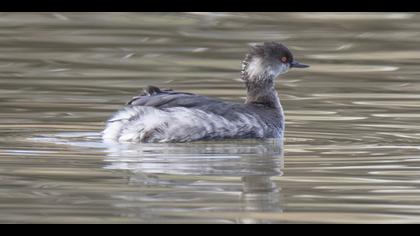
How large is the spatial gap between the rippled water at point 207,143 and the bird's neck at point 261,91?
1.00 ft

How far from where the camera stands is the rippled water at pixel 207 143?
8.38m

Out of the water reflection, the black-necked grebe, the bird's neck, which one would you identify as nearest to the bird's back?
the black-necked grebe

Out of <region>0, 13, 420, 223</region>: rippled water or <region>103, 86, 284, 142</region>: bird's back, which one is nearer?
<region>0, 13, 420, 223</region>: rippled water

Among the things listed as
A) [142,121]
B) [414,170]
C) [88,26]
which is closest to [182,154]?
[142,121]

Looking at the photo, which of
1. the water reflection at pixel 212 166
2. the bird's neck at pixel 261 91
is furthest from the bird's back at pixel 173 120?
the bird's neck at pixel 261 91

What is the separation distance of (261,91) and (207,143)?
Result: 4.24ft

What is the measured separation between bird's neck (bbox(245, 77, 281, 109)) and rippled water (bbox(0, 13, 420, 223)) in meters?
0.31

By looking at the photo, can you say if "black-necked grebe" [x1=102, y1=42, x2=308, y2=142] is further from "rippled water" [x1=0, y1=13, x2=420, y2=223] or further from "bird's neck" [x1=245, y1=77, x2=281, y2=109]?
"bird's neck" [x1=245, y1=77, x2=281, y2=109]

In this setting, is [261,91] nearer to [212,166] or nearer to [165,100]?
[165,100]

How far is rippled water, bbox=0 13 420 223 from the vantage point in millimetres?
8375

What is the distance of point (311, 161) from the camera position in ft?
33.3

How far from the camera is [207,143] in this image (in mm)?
11172

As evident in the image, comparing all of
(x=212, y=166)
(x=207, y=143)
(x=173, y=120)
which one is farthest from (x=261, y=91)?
(x=212, y=166)

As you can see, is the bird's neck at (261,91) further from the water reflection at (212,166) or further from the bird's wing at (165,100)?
the bird's wing at (165,100)
